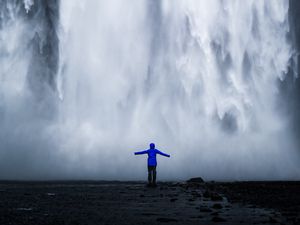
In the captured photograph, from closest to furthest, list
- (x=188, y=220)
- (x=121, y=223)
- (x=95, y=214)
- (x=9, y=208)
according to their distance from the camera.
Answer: (x=121, y=223) → (x=188, y=220) → (x=95, y=214) → (x=9, y=208)

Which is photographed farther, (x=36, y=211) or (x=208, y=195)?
(x=208, y=195)

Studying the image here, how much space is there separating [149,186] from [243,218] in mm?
18173

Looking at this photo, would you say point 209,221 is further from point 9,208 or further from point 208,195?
point 208,195

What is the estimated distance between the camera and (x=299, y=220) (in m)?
11.2

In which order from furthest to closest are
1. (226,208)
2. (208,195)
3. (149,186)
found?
(149,186)
(208,195)
(226,208)

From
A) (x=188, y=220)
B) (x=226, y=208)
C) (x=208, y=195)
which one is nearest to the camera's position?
(x=188, y=220)

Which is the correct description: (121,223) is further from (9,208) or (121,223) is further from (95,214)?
(9,208)

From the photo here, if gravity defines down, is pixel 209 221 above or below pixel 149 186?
below

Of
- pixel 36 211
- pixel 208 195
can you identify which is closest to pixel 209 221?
pixel 36 211

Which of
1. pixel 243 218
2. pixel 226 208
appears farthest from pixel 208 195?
A: pixel 243 218

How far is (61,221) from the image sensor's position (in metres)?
11.2

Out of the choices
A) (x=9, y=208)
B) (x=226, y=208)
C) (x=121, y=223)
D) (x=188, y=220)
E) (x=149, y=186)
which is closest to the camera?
(x=121, y=223)

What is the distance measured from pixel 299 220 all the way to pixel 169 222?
3.08 metres

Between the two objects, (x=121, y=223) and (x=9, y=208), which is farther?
(x=9, y=208)
